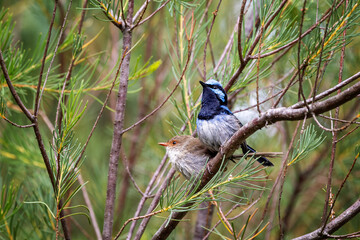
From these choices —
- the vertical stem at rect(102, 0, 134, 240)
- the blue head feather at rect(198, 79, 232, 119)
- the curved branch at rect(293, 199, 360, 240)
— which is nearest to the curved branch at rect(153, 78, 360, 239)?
the vertical stem at rect(102, 0, 134, 240)

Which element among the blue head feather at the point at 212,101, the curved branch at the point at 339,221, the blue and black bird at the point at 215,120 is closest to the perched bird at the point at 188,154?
the blue and black bird at the point at 215,120

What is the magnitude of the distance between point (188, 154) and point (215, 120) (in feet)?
0.96

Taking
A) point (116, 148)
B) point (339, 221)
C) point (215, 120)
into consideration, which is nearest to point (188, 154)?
point (215, 120)

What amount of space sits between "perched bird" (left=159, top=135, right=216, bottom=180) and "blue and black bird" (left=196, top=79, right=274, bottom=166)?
0.12 meters

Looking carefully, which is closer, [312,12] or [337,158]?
[312,12]

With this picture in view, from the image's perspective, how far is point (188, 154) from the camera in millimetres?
2896

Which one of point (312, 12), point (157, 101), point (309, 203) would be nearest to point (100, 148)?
point (157, 101)

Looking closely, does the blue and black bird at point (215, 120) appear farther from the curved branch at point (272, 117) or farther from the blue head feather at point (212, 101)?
the curved branch at point (272, 117)

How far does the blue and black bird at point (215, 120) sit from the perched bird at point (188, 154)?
116mm

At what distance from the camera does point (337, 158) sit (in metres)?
3.69

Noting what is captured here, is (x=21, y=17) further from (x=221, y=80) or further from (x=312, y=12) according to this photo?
(x=312, y=12)

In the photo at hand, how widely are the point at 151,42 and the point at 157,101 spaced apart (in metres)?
0.60

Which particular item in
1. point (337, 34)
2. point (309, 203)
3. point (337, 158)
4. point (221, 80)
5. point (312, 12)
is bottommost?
point (309, 203)

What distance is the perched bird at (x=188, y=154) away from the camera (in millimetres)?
2793
